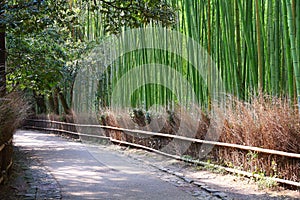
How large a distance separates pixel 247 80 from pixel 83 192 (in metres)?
3.76

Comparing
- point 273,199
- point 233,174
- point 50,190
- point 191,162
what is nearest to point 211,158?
point 191,162

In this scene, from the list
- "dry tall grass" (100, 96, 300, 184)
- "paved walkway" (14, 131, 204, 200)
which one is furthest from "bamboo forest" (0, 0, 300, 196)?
"paved walkway" (14, 131, 204, 200)

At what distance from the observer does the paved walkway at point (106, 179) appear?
517 cm

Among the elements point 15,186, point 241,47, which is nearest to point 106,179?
point 15,186

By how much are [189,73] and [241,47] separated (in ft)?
4.83

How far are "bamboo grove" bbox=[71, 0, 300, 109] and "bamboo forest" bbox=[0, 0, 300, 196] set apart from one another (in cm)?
2

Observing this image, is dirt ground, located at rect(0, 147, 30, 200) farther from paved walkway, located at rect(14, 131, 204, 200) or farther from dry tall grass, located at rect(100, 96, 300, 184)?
dry tall grass, located at rect(100, 96, 300, 184)

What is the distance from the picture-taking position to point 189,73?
9.09 metres

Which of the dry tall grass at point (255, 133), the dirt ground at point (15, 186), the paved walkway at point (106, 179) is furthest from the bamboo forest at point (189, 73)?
the paved walkway at point (106, 179)

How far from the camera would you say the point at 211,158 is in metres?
7.02

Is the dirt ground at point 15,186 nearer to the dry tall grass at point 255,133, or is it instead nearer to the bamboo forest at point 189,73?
the bamboo forest at point 189,73

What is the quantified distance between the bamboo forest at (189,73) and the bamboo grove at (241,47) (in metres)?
0.02

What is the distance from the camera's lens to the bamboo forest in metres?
5.48

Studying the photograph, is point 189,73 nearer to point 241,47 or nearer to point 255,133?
point 241,47
